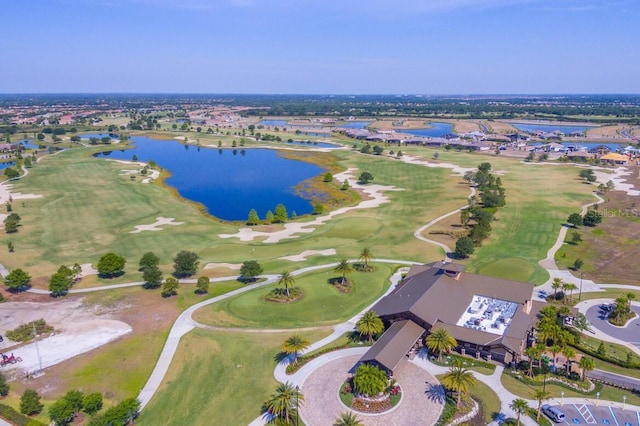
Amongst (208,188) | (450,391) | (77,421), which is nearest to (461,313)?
(450,391)

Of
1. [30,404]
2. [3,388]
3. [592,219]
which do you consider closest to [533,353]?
[30,404]

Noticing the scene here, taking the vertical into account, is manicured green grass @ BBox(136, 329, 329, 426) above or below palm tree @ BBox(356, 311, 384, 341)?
below

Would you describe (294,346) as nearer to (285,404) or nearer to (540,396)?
(285,404)

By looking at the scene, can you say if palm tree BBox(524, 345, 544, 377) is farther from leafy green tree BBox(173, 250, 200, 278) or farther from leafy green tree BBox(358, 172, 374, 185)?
leafy green tree BBox(358, 172, 374, 185)

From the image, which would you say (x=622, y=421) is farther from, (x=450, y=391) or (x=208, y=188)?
(x=208, y=188)

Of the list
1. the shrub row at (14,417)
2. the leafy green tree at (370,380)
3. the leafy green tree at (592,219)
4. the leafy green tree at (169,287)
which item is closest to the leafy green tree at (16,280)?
the leafy green tree at (169,287)

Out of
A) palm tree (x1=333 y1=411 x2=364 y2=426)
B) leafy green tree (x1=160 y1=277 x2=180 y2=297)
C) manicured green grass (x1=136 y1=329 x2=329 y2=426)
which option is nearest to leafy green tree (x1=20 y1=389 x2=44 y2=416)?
manicured green grass (x1=136 y1=329 x2=329 y2=426)
